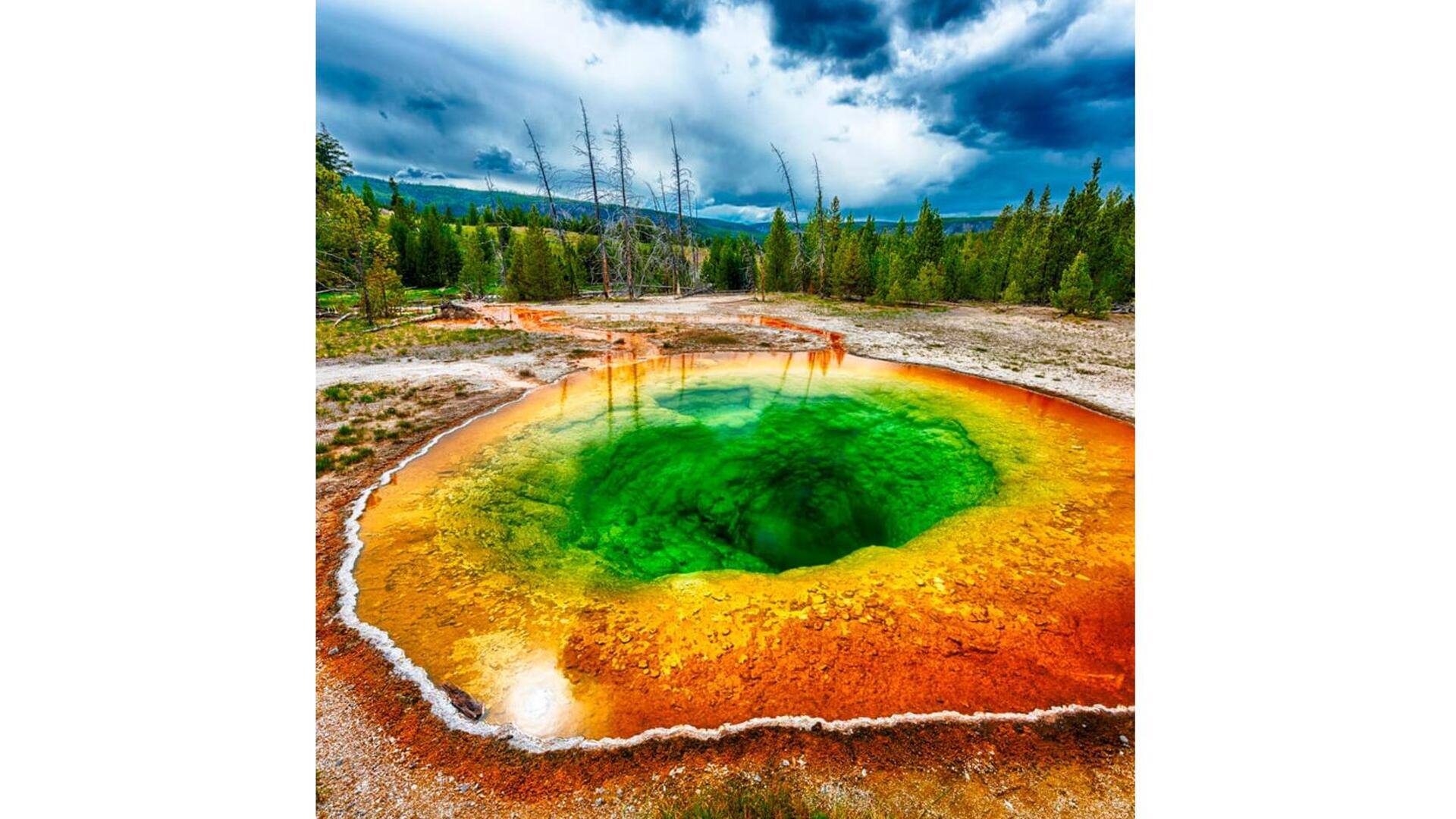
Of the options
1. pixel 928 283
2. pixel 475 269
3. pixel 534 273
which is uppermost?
pixel 475 269

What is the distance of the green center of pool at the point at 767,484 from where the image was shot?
788cm

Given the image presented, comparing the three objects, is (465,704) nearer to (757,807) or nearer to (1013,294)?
(757,807)

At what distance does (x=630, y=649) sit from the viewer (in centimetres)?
469

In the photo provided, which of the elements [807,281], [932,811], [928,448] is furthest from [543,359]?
[807,281]

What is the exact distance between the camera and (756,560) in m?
8.56

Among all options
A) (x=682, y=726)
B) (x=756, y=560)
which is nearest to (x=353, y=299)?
(x=756, y=560)

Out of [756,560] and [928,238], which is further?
[928,238]

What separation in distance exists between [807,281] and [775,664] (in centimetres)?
4063

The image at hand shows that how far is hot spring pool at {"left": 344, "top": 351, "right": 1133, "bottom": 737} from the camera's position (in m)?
4.27

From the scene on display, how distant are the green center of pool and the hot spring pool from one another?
49 mm

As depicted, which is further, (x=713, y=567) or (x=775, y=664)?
(x=713, y=567)

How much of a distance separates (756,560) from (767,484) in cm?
219

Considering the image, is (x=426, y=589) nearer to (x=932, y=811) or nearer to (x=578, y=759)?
(x=578, y=759)

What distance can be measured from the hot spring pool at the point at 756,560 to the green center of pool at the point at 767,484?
0.05 metres
